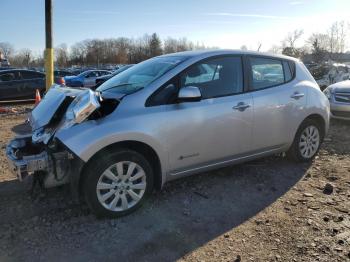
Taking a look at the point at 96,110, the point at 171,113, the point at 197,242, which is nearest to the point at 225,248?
the point at 197,242

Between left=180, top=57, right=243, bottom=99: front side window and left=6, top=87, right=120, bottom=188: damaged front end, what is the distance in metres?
0.96

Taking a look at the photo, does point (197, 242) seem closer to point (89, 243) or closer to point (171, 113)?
point (89, 243)

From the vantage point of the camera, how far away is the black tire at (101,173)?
12.0ft

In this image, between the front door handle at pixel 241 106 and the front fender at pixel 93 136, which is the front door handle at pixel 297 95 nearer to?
the front door handle at pixel 241 106

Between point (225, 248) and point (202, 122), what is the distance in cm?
147

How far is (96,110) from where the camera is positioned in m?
3.83

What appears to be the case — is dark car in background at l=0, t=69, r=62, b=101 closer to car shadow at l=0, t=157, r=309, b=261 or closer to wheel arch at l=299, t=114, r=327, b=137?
car shadow at l=0, t=157, r=309, b=261

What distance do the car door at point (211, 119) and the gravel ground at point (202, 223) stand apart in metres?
→ 0.49

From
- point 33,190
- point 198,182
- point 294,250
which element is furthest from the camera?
point 198,182

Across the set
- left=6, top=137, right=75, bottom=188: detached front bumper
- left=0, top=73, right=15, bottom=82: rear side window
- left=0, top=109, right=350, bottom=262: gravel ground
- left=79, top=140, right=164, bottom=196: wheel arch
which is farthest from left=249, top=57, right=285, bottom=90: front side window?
left=0, top=73, right=15, bottom=82: rear side window

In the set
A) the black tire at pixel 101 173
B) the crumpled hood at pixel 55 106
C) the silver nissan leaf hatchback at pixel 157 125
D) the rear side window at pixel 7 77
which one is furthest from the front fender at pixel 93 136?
the rear side window at pixel 7 77

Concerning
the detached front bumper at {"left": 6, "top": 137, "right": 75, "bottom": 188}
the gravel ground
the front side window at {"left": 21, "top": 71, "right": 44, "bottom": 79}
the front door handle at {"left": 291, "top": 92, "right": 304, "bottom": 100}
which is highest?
the front side window at {"left": 21, "top": 71, "right": 44, "bottom": 79}

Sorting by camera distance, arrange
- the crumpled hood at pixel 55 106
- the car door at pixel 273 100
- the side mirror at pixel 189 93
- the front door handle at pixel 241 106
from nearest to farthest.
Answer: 1. the side mirror at pixel 189 93
2. the crumpled hood at pixel 55 106
3. the front door handle at pixel 241 106
4. the car door at pixel 273 100

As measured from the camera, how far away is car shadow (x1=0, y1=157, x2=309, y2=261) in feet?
11.0
